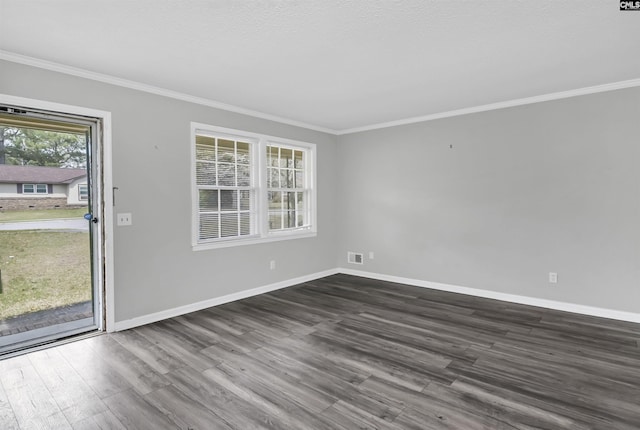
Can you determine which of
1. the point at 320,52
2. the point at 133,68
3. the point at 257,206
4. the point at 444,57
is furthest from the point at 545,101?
the point at 133,68

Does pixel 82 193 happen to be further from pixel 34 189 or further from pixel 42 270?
pixel 42 270

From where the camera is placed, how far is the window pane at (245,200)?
Result: 4.77 metres

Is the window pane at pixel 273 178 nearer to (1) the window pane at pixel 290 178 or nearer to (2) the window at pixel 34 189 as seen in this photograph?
(1) the window pane at pixel 290 178

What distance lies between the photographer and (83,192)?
339 centimetres

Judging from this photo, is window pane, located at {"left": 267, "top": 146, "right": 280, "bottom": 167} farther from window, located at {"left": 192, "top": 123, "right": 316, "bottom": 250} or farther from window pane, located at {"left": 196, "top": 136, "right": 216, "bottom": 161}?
window pane, located at {"left": 196, "top": 136, "right": 216, "bottom": 161}

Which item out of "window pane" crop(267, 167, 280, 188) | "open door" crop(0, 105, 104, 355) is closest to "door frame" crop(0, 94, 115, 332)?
"open door" crop(0, 105, 104, 355)

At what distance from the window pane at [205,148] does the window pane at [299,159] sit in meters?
1.53

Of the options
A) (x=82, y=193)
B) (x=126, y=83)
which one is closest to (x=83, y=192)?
(x=82, y=193)

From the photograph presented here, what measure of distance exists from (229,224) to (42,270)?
2.01m

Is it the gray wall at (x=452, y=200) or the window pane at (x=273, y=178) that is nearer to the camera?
the gray wall at (x=452, y=200)

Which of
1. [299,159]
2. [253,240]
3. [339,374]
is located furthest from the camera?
[299,159]

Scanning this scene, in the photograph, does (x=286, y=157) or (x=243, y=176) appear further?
(x=286, y=157)

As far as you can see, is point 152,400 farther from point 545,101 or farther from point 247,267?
point 545,101

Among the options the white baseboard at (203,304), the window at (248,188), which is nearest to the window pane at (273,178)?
the window at (248,188)
